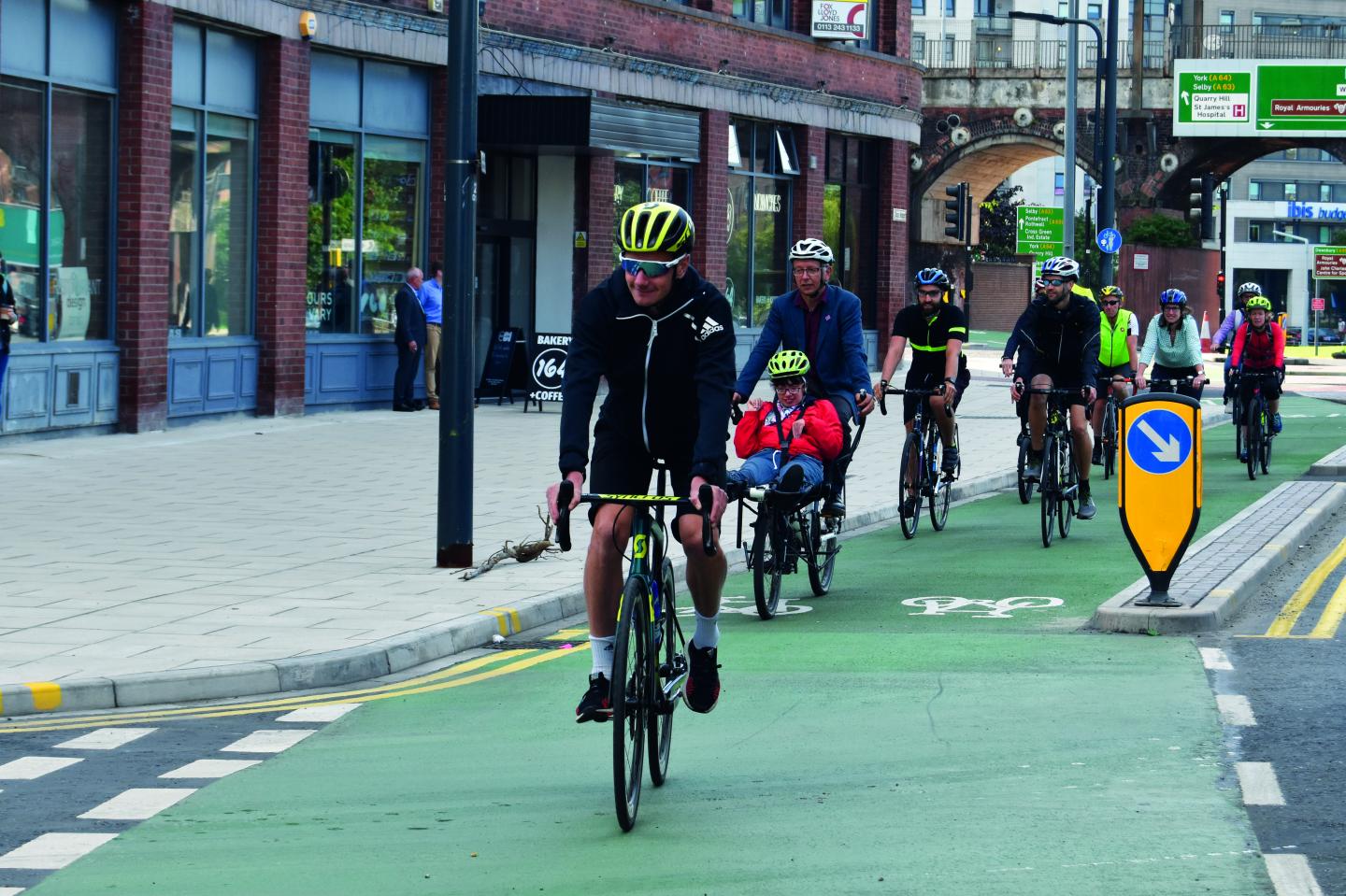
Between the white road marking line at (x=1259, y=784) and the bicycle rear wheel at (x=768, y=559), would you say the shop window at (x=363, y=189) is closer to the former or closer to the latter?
the bicycle rear wheel at (x=768, y=559)

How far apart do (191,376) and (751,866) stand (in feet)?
56.3

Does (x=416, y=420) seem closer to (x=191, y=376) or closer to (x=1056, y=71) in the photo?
(x=191, y=376)

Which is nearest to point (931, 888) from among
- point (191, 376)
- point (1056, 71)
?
point (191, 376)


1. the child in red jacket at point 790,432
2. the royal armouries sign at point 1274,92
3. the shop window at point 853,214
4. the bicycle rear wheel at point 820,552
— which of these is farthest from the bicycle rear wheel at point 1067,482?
the royal armouries sign at point 1274,92

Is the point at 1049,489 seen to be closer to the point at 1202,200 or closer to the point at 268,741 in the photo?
the point at 268,741

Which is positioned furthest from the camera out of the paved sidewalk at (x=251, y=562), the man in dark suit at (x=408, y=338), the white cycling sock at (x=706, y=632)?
the man in dark suit at (x=408, y=338)

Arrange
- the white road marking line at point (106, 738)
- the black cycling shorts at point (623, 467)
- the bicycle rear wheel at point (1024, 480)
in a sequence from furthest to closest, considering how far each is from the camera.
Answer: the bicycle rear wheel at point (1024, 480), the white road marking line at point (106, 738), the black cycling shorts at point (623, 467)

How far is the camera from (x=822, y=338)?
11.9m

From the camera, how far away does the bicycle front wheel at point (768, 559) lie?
1080 cm

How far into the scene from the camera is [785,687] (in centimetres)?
882

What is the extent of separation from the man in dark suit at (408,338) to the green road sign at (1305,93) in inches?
1149

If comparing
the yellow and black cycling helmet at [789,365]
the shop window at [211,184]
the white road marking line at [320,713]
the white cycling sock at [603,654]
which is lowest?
the white road marking line at [320,713]

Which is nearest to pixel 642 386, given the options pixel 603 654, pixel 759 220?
pixel 603 654

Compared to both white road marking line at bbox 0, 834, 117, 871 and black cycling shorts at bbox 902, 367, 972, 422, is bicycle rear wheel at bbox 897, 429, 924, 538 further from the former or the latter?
white road marking line at bbox 0, 834, 117, 871
